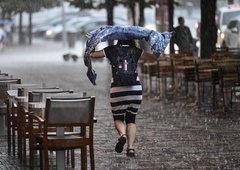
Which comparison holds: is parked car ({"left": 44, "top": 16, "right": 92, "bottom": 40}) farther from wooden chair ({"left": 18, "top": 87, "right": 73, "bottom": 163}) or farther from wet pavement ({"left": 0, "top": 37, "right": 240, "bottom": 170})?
wooden chair ({"left": 18, "top": 87, "right": 73, "bottom": 163})

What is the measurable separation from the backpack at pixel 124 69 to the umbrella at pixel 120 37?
0.24m

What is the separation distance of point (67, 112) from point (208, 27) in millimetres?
14967

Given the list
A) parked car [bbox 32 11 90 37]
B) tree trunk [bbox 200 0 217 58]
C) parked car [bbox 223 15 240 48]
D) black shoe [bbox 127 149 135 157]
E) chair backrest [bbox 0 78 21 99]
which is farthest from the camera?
parked car [bbox 32 11 90 37]

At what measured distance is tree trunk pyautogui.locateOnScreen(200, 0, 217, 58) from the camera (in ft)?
83.0

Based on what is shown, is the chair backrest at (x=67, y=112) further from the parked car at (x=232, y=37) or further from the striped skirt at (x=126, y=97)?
the parked car at (x=232, y=37)

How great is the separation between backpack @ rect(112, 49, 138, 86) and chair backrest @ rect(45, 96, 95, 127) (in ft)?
7.28

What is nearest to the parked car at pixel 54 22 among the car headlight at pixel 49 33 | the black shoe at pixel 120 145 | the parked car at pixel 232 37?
the car headlight at pixel 49 33

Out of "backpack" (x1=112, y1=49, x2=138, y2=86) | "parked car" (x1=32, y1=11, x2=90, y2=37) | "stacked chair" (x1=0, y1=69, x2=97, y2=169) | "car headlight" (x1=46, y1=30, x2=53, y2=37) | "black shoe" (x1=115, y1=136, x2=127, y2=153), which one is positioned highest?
"parked car" (x1=32, y1=11, x2=90, y2=37)

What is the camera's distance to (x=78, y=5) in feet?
119

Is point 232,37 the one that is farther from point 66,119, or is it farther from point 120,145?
point 66,119

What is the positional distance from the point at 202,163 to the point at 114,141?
8.66 feet

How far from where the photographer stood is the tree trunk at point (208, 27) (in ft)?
83.0

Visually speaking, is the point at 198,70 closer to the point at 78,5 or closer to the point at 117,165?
the point at 117,165

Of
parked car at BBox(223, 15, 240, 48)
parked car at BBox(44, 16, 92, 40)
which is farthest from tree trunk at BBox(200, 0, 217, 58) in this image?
parked car at BBox(44, 16, 92, 40)
